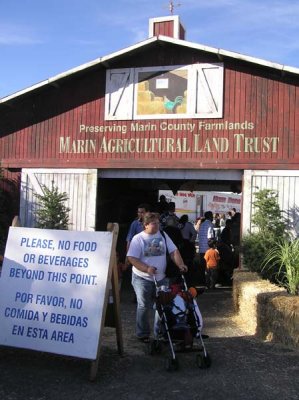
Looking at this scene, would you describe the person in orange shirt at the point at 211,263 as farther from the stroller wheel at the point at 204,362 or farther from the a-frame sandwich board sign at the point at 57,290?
the stroller wheel at the point at 204,362

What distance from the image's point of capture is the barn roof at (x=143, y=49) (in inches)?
407

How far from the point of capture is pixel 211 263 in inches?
462

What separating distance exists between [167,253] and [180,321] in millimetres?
1228

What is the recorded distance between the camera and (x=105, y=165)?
11641mm

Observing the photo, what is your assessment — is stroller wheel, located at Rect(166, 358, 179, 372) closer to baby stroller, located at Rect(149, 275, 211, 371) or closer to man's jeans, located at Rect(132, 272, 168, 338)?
baby stroller, located at Rect(149, 275, 211, 371)

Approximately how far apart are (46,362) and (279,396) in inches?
99.2

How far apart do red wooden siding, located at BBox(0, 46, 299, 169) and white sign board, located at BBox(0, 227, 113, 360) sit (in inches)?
224

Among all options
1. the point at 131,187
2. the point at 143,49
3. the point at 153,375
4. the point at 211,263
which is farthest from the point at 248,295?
the point at 131,187

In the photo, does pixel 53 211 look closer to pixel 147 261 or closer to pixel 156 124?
→ pixel 156 124

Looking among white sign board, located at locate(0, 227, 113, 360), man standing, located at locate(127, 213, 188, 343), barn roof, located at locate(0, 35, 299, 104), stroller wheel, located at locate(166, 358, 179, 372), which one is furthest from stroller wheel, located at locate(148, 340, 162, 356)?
barn roof, located at locate(0, 35, 299, 104)

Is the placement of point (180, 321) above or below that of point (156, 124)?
below

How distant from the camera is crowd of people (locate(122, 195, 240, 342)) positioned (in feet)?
20.7

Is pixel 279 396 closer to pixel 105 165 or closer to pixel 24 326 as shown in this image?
pixel 24 326

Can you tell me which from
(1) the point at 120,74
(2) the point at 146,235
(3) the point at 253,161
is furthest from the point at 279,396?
(1) the point at 120,74
